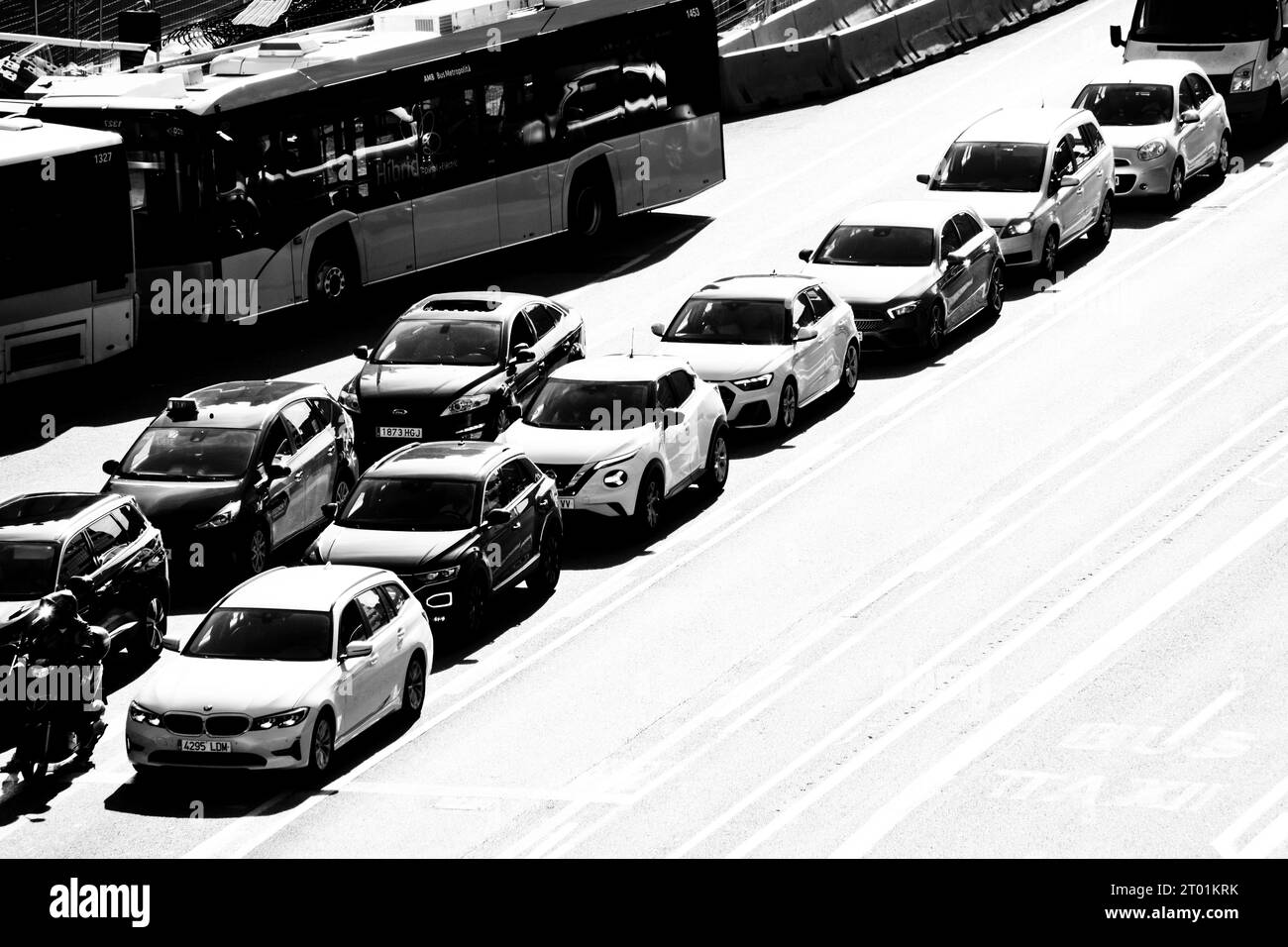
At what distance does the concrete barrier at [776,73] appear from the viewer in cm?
4150

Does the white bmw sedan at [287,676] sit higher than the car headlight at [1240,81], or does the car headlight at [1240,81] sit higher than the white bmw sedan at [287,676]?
the car headlight at [1240,81]

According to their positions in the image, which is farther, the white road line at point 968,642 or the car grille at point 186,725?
the car grille at point 186,725

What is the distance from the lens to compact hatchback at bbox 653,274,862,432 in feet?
83.4

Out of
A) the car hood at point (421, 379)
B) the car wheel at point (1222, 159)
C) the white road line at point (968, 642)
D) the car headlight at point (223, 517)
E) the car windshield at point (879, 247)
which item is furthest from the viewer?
the car wheel at point (1222, 159)

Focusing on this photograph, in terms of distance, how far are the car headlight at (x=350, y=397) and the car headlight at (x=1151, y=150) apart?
1422 cm

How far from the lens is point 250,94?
90.9ft

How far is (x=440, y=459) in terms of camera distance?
2091 centimetres

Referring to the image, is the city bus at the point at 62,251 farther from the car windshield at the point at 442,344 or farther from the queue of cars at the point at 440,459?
the car windshield at the point at 442,344

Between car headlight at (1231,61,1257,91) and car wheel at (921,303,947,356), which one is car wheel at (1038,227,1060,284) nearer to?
car wheel at (921,303,947,356)

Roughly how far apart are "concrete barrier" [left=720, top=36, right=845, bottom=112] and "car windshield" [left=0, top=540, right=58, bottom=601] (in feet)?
81.1

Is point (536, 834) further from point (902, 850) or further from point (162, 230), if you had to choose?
point (162, 230)

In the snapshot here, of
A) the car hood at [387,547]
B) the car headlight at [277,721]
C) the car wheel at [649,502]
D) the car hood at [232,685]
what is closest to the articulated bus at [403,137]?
the car wheel at [649,502]
